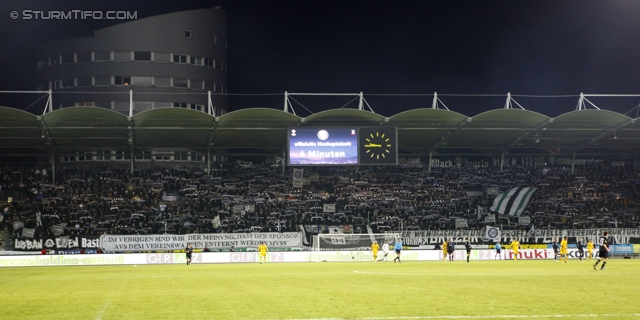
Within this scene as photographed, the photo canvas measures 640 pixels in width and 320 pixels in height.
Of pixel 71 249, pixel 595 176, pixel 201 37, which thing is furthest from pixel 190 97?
pixel 595 176

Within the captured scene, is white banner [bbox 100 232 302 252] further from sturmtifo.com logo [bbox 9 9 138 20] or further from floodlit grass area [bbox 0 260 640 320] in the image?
floodlit grass area [bbox 0 260 640 320]

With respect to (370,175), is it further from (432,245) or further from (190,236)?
(190,236)

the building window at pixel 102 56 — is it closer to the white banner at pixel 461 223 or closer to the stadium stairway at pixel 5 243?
the stadium stairway at pixel 5 243

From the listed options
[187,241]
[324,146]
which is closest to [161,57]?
[187,241]

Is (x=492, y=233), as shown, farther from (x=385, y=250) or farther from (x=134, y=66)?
(x=134, y=66)

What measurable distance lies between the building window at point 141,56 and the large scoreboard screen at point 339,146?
34.2 m

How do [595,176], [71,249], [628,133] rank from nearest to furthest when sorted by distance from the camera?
1. [71,249]
2. [628,133]
3. [595,176]

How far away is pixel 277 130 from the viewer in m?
54.8

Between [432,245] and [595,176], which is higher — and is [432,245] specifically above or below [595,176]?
below

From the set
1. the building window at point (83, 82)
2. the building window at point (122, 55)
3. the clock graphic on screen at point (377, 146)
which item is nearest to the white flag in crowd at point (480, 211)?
the clock graphic on screen at point (377, 146)

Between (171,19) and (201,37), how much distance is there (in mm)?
4048

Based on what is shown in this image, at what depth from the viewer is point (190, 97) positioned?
259ft

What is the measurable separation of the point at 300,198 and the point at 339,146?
37.6 feet

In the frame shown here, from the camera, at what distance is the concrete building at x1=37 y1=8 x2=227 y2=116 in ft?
252
